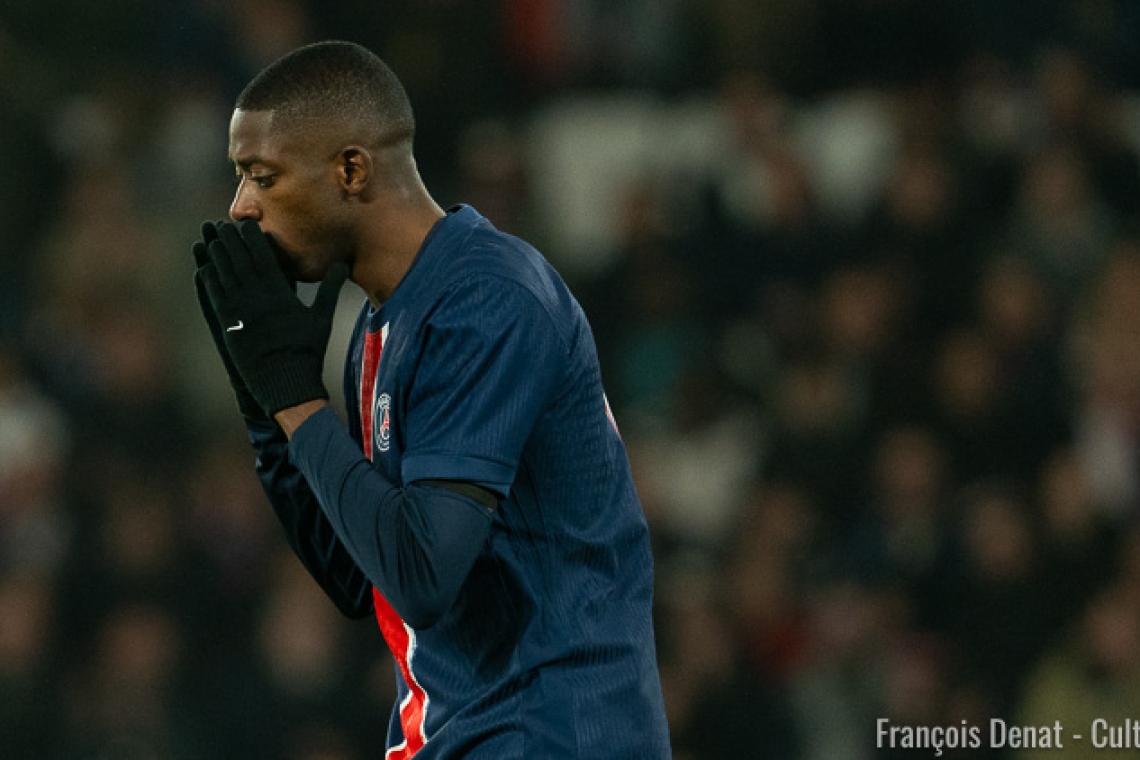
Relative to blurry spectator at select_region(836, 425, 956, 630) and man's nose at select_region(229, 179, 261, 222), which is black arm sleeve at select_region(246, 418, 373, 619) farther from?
blurry spectator at select_region(836, 425, 956, 630)

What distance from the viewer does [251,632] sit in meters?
5.48

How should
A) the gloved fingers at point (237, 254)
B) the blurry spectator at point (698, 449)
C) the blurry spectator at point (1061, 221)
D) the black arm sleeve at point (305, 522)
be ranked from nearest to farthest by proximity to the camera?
1. the gloved fingers at point (237, 254)
2. the black arm sleeve at point (305, 522)
3. the blurry spectator at point (698, 449)
4. the blurry spectator at point (1061, 221)

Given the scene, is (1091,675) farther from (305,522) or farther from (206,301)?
(206,301)

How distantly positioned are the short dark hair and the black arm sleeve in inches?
20.3

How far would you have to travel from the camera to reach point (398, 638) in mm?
2250

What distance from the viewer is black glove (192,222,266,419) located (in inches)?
84.7

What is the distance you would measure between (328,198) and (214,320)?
262mm

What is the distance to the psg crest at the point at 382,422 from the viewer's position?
2098 millimetres

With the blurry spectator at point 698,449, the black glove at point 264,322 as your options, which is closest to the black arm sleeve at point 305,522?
the black glove at point 264,322

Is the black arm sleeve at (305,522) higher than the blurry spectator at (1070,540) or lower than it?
higher

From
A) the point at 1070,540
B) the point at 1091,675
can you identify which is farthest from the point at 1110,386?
the point at 1091,675

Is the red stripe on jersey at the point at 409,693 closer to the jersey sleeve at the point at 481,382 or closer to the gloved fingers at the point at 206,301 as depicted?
the jersey sleeve at the point at 481,382

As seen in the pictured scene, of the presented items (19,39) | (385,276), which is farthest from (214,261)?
(19,39)

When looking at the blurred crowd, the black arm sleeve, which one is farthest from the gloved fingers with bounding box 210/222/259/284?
the blurred crowd
